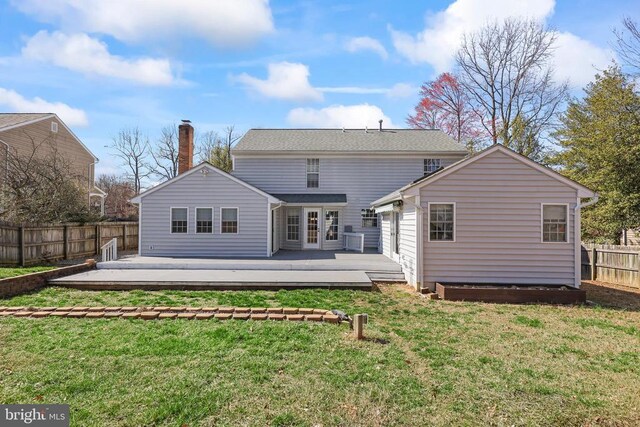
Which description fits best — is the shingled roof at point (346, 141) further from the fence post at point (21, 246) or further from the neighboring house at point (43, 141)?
the neighboring house at point (43, 141)

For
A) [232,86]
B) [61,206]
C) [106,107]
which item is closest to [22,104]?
[106,107]

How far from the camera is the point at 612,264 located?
1209 cm

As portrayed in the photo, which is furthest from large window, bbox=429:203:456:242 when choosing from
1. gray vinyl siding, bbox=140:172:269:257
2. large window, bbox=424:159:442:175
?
large window, bbox=424:159:442:175

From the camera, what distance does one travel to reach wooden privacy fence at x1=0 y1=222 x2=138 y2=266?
12508 mm

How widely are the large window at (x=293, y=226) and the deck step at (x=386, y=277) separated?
6726 millimetres

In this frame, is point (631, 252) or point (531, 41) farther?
point (531, 41)

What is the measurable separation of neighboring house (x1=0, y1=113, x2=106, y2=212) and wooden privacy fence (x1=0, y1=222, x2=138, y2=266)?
3213mm

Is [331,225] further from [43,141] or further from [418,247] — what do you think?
[43,141]

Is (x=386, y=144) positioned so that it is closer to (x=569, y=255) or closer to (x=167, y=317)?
(x=569, y=255)

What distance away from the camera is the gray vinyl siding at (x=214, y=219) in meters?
14.4

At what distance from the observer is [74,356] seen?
450cm

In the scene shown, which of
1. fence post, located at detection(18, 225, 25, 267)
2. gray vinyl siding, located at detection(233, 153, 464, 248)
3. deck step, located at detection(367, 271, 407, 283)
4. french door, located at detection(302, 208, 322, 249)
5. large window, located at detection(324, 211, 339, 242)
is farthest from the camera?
gray vinyl siding, located at detection(233, 153, 464, 248)

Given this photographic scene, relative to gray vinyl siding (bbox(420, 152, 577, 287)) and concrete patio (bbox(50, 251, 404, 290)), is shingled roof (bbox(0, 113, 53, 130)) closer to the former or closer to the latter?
concrete patio (bbox(50, 251, 404, 290))

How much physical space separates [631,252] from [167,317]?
45.1 feet
